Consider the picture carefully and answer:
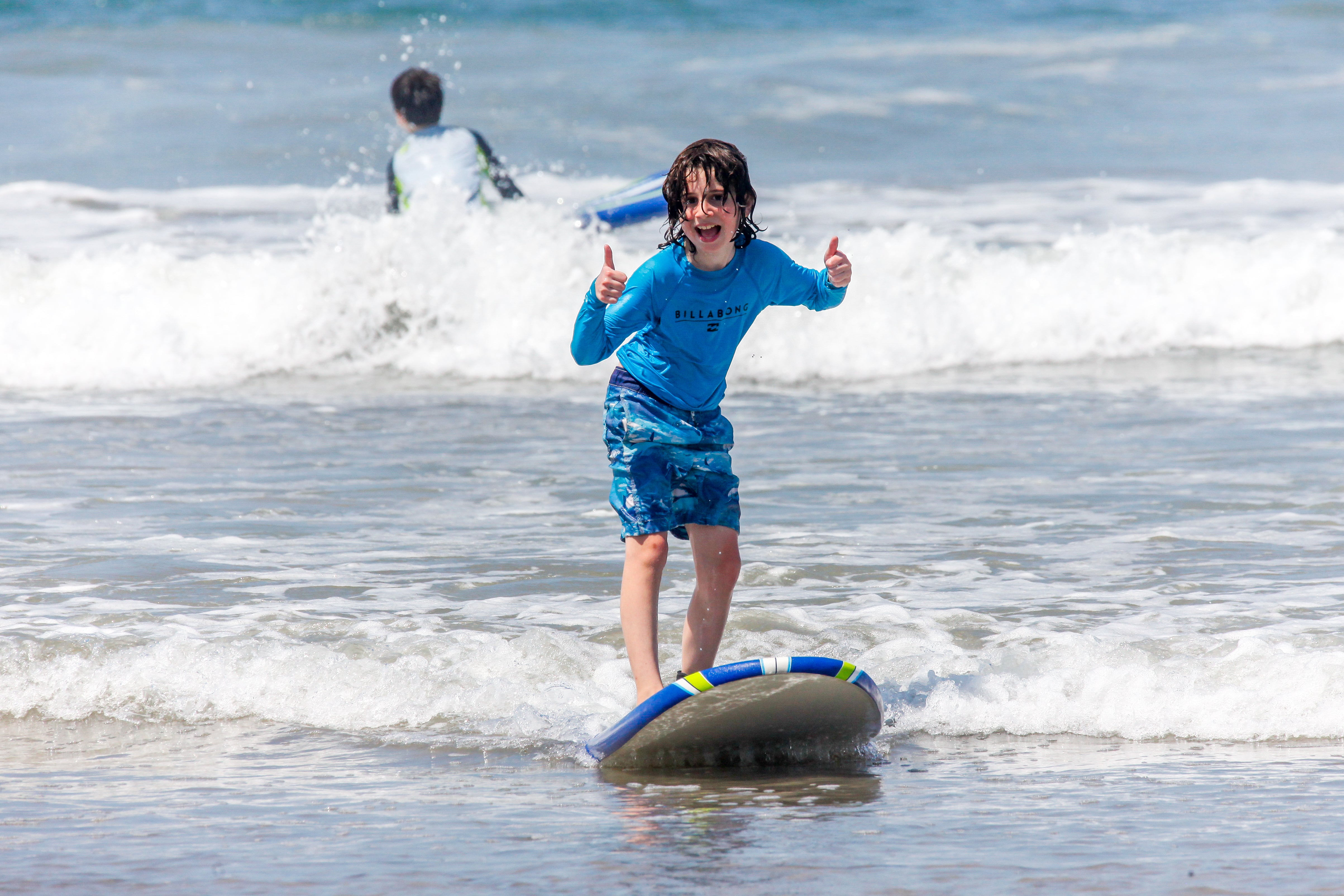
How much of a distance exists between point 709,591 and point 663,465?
15.2 inches

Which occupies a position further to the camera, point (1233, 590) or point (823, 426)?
point (823, 426)

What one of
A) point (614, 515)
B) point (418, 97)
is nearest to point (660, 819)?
point (614, 515)

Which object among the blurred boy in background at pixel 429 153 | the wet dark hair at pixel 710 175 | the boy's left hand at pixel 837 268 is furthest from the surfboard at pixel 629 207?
the wet dark hair at pixel 710 175

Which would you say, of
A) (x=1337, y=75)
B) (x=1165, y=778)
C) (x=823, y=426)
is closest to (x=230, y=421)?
(x=823, y=426)

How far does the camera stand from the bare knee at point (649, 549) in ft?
12.7

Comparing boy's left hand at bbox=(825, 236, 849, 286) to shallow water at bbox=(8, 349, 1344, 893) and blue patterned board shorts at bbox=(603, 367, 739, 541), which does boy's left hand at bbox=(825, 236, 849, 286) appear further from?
shallow water at bbox=(8, 349, 1344, 893)

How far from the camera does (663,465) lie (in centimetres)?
388

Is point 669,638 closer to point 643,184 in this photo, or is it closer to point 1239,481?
point 1239,481

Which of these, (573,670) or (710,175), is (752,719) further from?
(710,175)

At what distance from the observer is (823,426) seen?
28.9ft

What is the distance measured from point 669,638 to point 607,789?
1262 millimetres

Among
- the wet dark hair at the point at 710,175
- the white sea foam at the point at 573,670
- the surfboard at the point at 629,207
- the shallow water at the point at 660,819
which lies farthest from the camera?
the surfboard at the point at 629,207

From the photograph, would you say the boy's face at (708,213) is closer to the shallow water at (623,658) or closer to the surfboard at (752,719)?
the surfboard at (752,719)

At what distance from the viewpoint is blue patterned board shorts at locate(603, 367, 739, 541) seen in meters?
3.87
